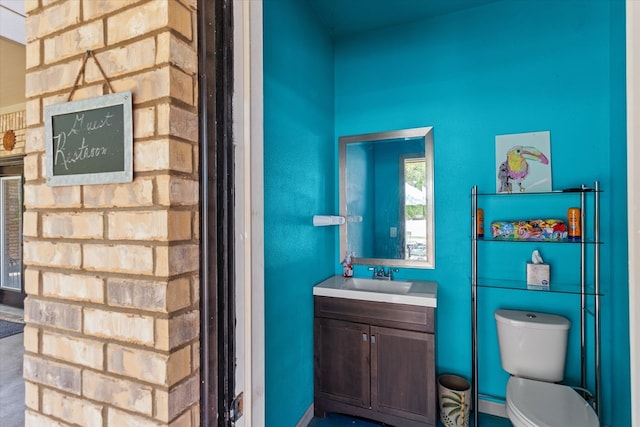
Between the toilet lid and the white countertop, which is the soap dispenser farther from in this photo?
Result: the toilet lid

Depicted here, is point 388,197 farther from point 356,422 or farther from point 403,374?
point 356,422

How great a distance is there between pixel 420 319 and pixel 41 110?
1.99m

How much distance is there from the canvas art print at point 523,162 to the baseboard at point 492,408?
1.45 metres

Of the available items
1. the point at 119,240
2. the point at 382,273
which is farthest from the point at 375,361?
the point at 119,240

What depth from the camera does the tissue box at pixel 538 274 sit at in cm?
202

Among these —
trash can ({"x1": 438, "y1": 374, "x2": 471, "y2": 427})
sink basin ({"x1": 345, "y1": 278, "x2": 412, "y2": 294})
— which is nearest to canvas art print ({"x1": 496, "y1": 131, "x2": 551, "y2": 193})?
sink basin ({"x1": 345, "y1": 278, "x2": 412, "y2": 294})

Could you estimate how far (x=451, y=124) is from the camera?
2.35 metres

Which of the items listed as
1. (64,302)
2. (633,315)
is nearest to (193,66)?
(64,302)

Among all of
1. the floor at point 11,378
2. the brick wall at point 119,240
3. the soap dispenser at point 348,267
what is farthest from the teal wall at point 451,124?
the floor at point 11,378

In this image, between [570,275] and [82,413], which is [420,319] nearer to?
[570,275]

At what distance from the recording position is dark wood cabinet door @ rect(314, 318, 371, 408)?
213cm

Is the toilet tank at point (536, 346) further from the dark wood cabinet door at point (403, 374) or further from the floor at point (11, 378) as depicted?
the floor at point (11, 378)

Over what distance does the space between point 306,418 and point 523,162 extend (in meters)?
2.23

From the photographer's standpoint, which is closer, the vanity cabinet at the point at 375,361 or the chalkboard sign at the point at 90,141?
the chalkboard sign at the point at 90,141
